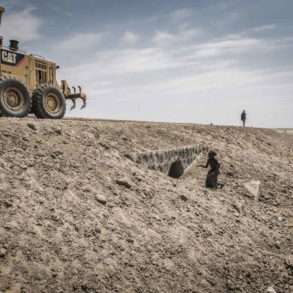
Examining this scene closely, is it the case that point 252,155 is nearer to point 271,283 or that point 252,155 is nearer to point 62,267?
point 271,283

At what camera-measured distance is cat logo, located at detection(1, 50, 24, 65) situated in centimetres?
1052

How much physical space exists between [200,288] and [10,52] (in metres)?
9.46

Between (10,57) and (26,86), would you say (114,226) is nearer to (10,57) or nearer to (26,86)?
(26,86)

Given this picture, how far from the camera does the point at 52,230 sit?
4.99 meters

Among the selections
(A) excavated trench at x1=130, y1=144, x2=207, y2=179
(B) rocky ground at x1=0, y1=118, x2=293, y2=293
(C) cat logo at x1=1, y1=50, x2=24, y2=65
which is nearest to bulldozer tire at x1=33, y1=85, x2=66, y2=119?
(C) cat logo at x1=1, y1=50, x2=24, y2=65

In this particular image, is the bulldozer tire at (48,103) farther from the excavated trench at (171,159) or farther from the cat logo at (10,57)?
the excavated trench at (171,159)

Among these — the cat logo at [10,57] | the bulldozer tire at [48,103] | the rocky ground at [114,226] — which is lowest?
the rocky ground at [114,226]

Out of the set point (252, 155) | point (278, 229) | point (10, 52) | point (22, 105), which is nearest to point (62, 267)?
point (278, 229)

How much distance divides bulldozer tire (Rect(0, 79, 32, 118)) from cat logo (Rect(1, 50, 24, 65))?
1.19 metres

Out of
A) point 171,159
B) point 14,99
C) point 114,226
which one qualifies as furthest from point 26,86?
point 114,226

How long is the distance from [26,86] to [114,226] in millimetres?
6532

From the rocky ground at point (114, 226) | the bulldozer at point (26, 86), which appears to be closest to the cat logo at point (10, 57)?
the bulldozer at point (26, 86)

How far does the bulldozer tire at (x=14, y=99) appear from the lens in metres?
9.66

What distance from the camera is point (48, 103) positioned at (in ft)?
37.2
